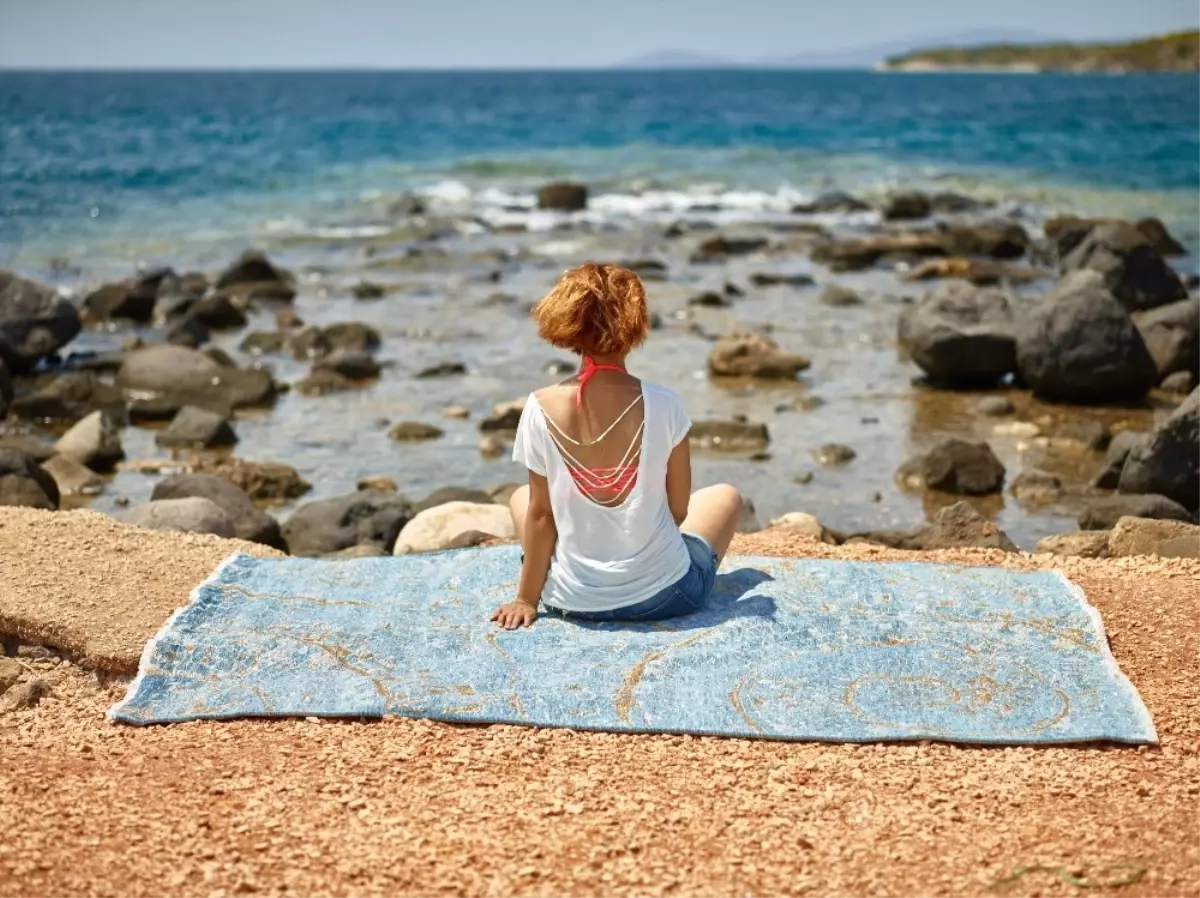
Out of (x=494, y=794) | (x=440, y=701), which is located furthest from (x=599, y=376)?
Result: (x=494, y=794)

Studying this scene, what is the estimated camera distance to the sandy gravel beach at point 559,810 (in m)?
3.98

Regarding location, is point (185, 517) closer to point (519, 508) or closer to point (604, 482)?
point (519, 508)

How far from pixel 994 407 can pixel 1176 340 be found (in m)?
2.37

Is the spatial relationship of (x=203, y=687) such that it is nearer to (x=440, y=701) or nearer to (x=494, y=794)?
(x=440, y=701)

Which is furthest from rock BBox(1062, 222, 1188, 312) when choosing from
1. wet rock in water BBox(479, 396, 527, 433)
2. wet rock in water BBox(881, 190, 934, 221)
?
wet rock in water BBox(881, 190, 934, 221)

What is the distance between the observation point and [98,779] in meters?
4.61

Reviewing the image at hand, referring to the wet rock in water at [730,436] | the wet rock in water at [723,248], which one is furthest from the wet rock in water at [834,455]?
the wet rock in water at [723,248]

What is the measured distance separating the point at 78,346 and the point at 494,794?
1340cm

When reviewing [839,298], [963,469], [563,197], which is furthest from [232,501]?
[563,197]

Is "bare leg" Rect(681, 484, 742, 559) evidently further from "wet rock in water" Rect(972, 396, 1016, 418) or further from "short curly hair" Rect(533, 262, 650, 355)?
"wet rock in water" Rect(972, 396, 1016, 418)

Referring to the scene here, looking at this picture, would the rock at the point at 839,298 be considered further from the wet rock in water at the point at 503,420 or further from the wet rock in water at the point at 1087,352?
the wet rock in water at the point at 503,420

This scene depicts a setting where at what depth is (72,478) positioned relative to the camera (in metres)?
10.8

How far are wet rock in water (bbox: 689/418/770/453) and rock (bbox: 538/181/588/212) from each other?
63.5ft

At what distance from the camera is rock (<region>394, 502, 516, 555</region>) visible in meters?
8.12
